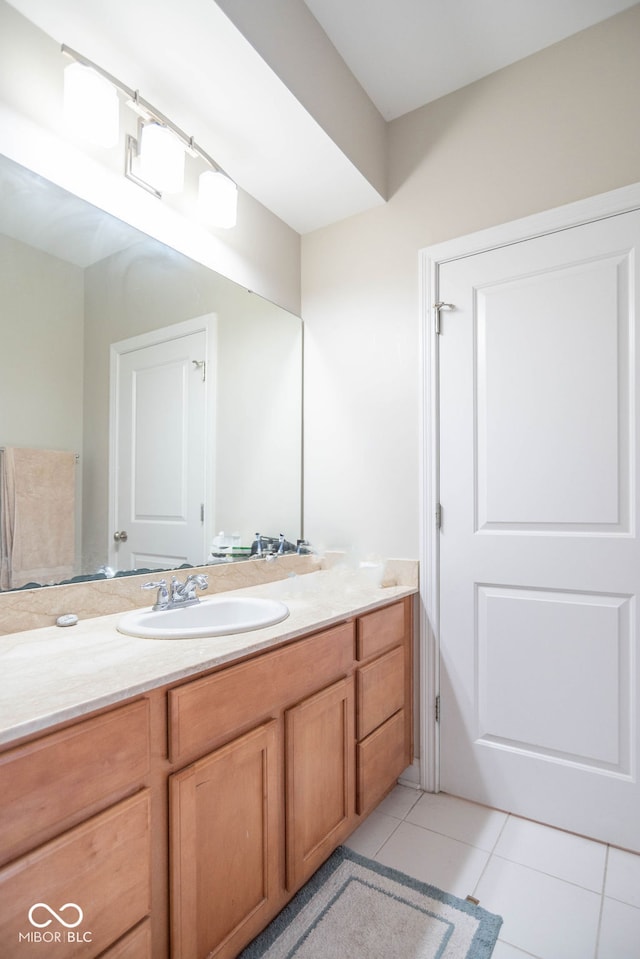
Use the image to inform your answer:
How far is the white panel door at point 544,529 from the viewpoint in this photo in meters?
1.58

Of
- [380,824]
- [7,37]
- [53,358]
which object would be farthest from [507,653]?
[7,37]

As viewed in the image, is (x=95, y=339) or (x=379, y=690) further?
(x=379, y=690)

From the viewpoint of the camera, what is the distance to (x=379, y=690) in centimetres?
167

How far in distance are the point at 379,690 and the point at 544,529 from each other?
0.79 meters

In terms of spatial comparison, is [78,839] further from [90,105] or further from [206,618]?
[90,105]

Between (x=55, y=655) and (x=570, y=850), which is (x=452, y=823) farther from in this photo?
(x=55, y=655)

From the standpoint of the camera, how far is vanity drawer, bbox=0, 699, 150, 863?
0.70 meters

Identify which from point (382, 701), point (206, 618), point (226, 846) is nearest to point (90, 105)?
point (206, 618)

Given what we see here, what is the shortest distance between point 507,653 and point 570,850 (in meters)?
0.59

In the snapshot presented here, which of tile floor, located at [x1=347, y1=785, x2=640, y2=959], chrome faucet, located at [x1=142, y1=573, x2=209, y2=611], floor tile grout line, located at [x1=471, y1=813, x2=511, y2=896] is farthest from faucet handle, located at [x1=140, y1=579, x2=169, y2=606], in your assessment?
floor tile grout line, located at [x1=471, y1=813, x2=511, y2=896]

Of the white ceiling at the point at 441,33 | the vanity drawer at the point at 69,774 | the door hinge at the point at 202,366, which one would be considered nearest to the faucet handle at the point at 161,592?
the vanity drawer at the point at 69,774

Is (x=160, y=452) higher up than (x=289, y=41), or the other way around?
(x=289, y=41)

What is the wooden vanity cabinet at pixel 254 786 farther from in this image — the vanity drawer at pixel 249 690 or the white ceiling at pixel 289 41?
the white ceiling at pixel 289 41

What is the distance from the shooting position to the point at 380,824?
66.0 inches
